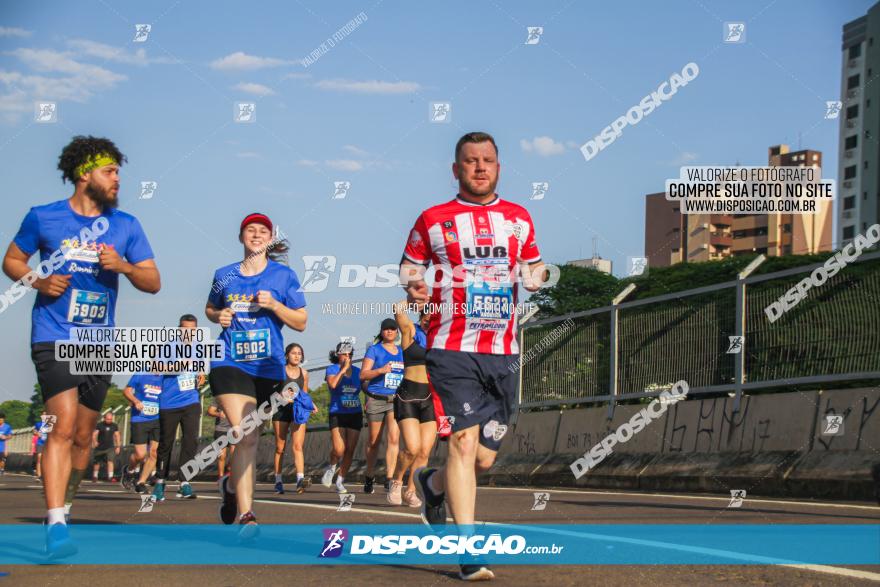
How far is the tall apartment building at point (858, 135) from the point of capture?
13688 cm

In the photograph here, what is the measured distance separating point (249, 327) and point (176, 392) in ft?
28.0

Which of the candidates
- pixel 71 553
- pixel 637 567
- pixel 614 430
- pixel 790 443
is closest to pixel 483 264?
pixel 637 567

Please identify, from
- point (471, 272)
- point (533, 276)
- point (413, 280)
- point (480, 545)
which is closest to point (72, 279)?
point (413, 280)

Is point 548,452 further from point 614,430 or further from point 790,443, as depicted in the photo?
point 790,443

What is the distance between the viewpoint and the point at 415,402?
1295 cm

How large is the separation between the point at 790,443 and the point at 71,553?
819 centimetres

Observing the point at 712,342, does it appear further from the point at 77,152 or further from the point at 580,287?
the point at 580,287

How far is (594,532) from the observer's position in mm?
7938

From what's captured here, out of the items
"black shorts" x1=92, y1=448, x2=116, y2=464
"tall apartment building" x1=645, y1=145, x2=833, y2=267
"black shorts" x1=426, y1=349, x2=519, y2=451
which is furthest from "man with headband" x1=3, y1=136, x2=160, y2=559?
"tall apartment building" x1=645, y1=145, x2=833, y2=267

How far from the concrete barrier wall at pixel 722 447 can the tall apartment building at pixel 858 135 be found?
124278mm

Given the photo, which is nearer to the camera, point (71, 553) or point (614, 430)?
point (71, 553)

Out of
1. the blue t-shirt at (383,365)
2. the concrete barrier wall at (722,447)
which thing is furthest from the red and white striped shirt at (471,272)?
the blue t-shirt at (383,365)

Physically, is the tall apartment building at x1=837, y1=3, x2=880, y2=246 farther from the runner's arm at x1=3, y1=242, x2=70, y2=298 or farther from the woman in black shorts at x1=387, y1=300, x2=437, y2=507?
the runner's arm at x1=3, y1=242, x2=70, y2=298

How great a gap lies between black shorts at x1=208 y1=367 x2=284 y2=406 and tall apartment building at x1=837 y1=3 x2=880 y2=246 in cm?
13486
